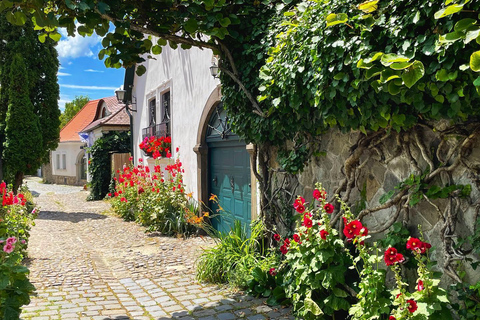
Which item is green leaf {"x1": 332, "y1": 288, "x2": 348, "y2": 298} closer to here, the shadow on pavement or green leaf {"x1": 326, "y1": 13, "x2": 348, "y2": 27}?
green leaf {"x1": 326, "y1": 13, "x2": 348, "y2": 27}

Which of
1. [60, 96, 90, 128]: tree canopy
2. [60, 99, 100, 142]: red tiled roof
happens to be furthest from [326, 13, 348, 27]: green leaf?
[60, 96, 90, 128]: tree canopy

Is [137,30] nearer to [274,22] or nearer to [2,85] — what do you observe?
[274,22]

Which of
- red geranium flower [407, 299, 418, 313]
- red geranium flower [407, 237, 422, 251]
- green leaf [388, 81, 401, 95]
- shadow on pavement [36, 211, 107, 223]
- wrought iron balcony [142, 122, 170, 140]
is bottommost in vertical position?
shadow on pavement [36, 211, 107, 223]

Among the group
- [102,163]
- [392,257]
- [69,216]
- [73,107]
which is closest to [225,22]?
[392,257]

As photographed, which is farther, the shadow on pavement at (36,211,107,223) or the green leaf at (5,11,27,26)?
the shadow on pavement at (36,211,107,223)

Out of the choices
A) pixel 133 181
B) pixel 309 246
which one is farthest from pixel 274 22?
pixel 133 181

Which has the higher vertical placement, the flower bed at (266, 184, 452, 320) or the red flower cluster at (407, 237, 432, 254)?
the red flower cluster at (407, 237, 432, 254)

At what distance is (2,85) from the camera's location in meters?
13.2

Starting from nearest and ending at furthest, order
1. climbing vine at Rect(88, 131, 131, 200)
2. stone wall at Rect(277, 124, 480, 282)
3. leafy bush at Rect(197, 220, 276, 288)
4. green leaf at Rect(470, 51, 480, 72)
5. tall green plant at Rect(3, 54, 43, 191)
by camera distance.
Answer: green leaf at Rect(470, 51, 480, 72) < stone wall at Rect(277, 124, 480, 282) < leafy bush at Rect(197, 220, 276, 288) < tall green plant at Rect(3, 54, 43, 191) < climbing vine at Rect(88, 131, 131, 200)

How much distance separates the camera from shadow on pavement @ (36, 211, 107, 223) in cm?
1154

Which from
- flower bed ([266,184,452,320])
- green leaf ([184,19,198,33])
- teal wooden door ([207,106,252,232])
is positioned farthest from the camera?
teal wooden door ([207,106,252,232])

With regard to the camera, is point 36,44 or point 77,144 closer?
point 36,44

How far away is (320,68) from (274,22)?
61.3 inches

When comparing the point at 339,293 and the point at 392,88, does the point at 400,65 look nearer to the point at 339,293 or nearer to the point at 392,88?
the point at 392,88
